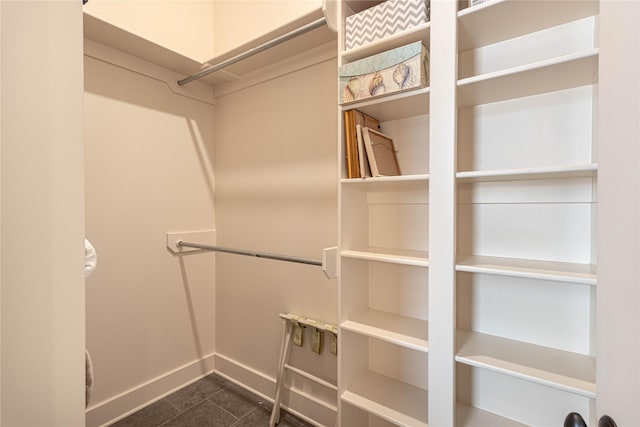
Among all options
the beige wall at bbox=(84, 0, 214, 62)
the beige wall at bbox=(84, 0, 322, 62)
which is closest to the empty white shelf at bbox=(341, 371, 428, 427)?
the beige wall at bbox=(84, 0, 322, 62)

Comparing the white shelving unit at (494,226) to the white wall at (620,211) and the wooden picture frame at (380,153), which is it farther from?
the white wall at (620,211)

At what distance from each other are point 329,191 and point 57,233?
1545mm

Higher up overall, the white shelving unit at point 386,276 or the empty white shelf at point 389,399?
the white shelving unit at point 386,276

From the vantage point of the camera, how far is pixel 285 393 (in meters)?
2.07

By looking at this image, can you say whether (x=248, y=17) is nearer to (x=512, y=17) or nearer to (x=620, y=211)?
(x=512, y=17)

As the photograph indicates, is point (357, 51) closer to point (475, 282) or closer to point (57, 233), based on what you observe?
point (475, 282)

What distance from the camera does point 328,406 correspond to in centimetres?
187

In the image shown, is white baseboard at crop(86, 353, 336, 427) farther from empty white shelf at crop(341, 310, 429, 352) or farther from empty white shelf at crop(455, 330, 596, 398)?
empty white shelf at crop(455, 330, 596, 398)

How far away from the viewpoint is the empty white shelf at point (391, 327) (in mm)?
1283

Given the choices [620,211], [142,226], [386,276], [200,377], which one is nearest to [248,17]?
[142,226]

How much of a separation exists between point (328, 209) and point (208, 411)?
5.24 feet

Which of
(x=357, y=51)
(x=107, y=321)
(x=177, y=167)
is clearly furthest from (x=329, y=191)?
(x=107, y=321)

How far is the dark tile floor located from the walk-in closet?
50 millimetres

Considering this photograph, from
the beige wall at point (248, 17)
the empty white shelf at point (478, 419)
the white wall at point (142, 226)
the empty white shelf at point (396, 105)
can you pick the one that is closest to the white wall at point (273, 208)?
the white wall at point (142, 226)
